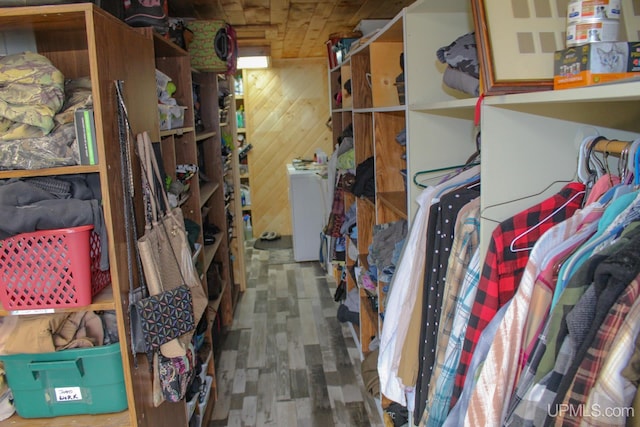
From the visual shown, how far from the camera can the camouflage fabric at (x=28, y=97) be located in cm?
142

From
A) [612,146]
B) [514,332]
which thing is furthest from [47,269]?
[612,146]

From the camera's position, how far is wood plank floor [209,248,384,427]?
279cm

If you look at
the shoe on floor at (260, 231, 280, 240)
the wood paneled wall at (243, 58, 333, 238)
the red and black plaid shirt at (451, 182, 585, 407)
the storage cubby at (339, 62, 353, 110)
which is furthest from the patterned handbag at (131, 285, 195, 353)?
the wood paneled wall at (243, 58, 333, 238)

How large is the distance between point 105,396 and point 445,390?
3.26ft

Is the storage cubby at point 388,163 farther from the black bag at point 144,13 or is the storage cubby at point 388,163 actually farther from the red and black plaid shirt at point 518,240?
the red and black plaid shirt at point 518,240

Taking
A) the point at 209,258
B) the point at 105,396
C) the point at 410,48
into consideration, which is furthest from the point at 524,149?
the point at 209,258

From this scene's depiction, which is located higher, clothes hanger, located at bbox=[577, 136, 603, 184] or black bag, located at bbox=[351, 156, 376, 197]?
clothes hanger, located at bbox=[577, 136, 603, 184]

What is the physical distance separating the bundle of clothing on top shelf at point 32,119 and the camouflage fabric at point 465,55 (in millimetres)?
1081

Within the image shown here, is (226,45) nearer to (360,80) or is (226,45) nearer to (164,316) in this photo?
(360,80)

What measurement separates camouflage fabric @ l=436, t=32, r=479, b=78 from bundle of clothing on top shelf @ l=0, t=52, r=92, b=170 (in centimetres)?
108

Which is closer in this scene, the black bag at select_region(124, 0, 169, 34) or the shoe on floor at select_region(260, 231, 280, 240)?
the black bag at select_region(124, 0, 169, 34)

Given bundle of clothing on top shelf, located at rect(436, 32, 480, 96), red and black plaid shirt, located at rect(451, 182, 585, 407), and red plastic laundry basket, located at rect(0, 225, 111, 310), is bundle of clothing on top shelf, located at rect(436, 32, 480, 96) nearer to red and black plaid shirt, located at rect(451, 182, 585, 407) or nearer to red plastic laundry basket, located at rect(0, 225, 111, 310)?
red and black plaid shirt, located at rect(451, 182, 585, 407)

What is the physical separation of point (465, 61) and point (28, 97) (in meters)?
1.20

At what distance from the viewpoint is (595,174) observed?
118 centimetres
